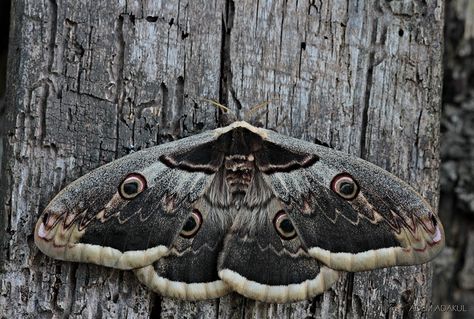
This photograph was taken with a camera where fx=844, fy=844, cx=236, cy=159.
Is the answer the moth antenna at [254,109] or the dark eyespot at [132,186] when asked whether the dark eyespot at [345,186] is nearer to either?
the moth antenna at [254,109]

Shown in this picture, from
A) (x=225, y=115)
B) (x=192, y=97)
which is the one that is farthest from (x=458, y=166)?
(x=192, y=97)

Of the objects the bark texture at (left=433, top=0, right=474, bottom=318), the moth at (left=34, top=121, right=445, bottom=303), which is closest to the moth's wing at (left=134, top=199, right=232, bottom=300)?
the moth at (left=34, top=121, right=445, bottom=303)

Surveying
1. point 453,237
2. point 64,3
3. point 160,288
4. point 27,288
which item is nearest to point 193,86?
point 64,3

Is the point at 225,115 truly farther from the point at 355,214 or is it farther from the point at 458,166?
the point at 458,166

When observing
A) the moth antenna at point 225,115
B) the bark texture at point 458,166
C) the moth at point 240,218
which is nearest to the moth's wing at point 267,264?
the moth at point 240,218

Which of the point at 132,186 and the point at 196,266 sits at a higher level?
the point at 132,186

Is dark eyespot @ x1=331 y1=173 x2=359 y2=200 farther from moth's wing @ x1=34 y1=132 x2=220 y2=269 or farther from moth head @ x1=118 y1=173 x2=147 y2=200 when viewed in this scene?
moth head @ x1=118 y1=173 x2=147 y2=200

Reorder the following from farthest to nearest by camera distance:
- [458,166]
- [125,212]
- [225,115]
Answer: [458,166], [225,115], [125,212]
